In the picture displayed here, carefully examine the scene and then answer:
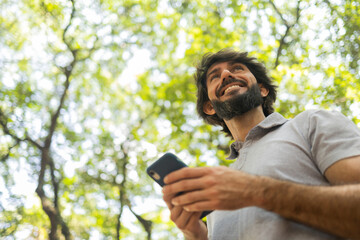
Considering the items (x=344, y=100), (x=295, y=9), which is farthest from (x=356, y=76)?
(x=295, y=9)

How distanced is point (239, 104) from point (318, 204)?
1286 millimetres

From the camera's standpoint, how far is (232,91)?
251 centimetres

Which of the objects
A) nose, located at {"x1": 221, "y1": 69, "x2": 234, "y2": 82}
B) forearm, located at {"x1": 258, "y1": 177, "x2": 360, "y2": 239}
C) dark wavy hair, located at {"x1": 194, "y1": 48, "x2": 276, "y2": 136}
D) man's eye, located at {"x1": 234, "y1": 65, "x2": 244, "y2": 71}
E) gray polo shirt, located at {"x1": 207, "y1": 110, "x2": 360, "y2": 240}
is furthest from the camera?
dark wavy hair, located at {"x1": 194, "y1": 48, "x2": 276, "y2": 136}

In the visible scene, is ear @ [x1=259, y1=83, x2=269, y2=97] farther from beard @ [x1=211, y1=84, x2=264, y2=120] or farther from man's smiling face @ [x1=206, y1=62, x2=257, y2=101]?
beard @ [x1=211, y1=84, x2=264, y2=120]

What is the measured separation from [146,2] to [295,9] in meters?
4.63

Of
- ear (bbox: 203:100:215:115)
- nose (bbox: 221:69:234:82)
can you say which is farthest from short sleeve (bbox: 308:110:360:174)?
ear (bbox: 203:100:215:115)

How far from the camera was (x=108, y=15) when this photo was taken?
1037 centimetres

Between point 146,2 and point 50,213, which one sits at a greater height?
point 146,2

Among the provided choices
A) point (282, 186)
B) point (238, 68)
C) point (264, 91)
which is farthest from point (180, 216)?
point (264, 91)

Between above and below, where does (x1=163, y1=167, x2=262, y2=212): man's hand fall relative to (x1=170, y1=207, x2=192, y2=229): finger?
above

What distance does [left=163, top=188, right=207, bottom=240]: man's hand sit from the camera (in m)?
1.55

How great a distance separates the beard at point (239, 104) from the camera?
2.44 m

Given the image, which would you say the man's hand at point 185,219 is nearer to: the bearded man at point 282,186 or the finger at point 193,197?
the bearded man at point 282,186

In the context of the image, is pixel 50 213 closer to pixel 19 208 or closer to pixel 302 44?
pixel 19 208
